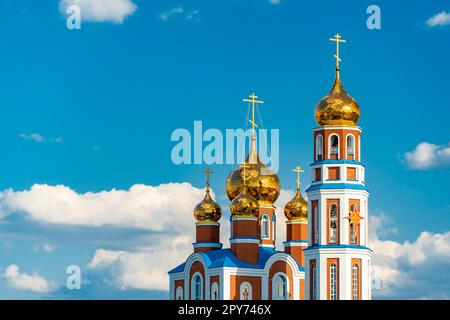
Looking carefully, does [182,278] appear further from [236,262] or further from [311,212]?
[311,212]

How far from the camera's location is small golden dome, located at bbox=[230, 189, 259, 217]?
5250 centimetres

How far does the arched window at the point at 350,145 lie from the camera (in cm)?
4966

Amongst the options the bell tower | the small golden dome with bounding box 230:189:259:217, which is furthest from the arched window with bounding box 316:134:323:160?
the small golden dome with bounding box 230:189:259:217

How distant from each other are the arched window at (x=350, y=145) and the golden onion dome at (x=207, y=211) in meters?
8.16

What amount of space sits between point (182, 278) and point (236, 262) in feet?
12.3

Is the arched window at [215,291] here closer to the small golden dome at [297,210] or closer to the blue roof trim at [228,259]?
the blue roof trim at [228,259]

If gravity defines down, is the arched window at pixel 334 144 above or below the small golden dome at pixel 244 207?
above

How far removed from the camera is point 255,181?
5544 cm

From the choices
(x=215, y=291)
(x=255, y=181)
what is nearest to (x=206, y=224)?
(x=255, y=181)

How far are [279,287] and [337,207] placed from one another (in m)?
5.61

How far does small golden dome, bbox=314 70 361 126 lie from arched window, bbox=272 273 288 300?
22.4 ft

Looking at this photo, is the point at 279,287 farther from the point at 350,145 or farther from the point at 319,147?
the point at 350,145

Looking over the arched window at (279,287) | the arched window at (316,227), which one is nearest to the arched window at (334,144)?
the arched window at (316,227)

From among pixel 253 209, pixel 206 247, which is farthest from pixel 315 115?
pixel 206 247
